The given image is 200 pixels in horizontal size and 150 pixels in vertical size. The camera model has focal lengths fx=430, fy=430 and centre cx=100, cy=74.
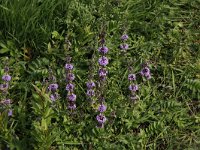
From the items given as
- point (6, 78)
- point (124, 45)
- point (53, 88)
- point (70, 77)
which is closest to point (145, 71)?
point (124, 45)

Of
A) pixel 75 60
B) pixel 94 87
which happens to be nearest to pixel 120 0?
pixel 75 60

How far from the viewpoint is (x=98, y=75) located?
3375 millimetres

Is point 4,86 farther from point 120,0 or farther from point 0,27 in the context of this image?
point 120,0

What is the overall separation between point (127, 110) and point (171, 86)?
21.7 inches

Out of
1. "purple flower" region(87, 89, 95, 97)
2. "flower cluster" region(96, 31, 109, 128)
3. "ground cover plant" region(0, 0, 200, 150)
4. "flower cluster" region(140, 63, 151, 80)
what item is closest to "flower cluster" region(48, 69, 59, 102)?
"ground cover plant" region(0, 0, 200, 150)

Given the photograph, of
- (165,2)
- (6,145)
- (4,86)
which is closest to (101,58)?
(4,86)

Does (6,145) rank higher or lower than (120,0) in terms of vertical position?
lower

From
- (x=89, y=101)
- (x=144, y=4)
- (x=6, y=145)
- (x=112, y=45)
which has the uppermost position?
(x=144, y=4)

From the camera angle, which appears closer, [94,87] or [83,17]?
[94,87]

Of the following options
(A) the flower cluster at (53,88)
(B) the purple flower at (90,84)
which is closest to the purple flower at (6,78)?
(A) the flower cluster at (53,88)

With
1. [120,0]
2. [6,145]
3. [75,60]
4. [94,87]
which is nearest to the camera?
[6,145]

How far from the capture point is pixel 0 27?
368 cm

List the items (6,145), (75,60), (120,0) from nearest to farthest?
(6,145) < (75,60) < (120,0)

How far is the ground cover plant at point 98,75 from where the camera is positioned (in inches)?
125
